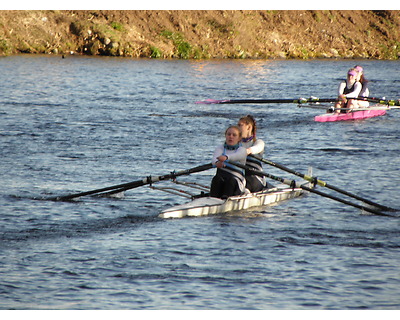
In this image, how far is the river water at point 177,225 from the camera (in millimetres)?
9828

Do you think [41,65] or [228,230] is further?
[41,65]

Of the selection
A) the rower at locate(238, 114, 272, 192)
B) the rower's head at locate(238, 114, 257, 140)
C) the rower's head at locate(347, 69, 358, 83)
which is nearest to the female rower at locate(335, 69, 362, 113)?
the rower's head at locate(347, 69, 358, 83)

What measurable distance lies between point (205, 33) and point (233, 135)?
61291 mm

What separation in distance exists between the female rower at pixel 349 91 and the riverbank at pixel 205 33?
131 ft

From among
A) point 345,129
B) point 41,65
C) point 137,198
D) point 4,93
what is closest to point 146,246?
point 137,198

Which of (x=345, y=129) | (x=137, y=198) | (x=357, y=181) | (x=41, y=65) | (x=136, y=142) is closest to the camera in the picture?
(x=137, y=198)

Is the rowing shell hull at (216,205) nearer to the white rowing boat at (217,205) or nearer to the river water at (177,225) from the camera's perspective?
the white rowing boat at (217,205)

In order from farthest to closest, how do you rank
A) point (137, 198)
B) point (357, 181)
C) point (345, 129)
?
Result: point (345, 129), point (357, 181), point (137, 198)

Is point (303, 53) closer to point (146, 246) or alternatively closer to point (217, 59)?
point (217, 59)

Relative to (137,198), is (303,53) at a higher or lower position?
higher

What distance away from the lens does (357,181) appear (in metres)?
17.4

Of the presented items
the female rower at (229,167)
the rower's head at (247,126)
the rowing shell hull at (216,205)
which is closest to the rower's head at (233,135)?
the female rower at (229,167)

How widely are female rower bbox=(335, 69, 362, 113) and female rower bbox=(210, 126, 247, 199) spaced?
14.4 m

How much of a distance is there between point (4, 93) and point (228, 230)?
2564 centimetres
